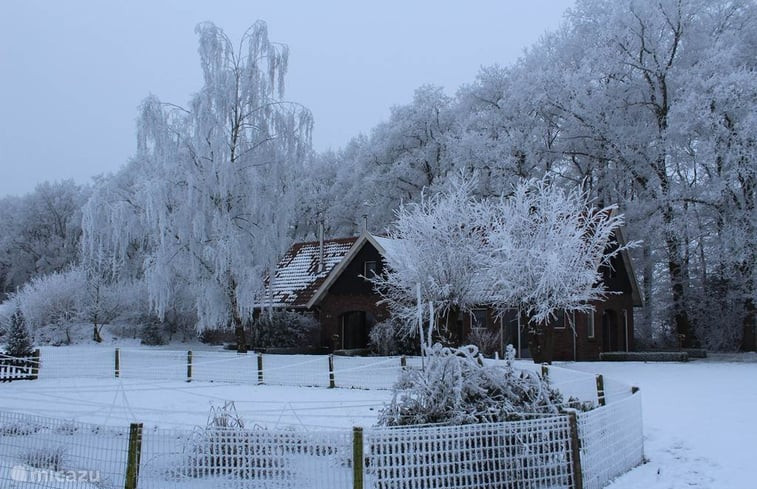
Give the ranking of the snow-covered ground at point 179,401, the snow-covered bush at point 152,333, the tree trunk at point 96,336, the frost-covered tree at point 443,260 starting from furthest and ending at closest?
the tree trunk at point 96,336 < the snow-covered bush at point 152,333 < the frost-covered tree at point 443,260 < the snow-covered ground at point 179,401

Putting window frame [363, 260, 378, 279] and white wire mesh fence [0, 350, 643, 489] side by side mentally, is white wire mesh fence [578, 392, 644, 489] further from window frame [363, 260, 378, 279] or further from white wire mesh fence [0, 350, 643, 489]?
window frame [363, 260, 378, 279]

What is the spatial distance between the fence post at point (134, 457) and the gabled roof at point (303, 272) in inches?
892

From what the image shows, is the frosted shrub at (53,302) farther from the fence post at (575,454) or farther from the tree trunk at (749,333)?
the fence post at (575,454)

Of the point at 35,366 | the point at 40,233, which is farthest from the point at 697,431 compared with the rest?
the point at 40,233

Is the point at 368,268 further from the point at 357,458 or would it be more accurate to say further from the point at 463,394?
the point at 357,458

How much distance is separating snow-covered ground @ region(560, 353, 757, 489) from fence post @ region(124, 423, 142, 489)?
5030 mm

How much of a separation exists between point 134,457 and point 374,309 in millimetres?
22430

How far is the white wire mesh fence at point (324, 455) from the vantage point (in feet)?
20.0

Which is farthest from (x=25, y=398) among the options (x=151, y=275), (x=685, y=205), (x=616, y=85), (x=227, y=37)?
(x=616, y=85)

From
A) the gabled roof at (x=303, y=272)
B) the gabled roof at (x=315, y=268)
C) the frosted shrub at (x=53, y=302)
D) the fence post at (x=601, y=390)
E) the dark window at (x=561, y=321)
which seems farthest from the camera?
the frosted shrub at (x=53, y=302)

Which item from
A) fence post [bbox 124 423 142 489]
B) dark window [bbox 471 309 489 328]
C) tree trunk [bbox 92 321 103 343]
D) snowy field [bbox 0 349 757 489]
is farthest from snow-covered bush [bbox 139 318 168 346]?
fence post [bbox 124 423 142 489]

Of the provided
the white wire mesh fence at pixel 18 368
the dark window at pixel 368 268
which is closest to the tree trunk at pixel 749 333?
the dark window at pixel 368 268

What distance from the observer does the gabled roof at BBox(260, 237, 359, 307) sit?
30328 mm

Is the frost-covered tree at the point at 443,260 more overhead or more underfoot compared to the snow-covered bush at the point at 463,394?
more overhead
